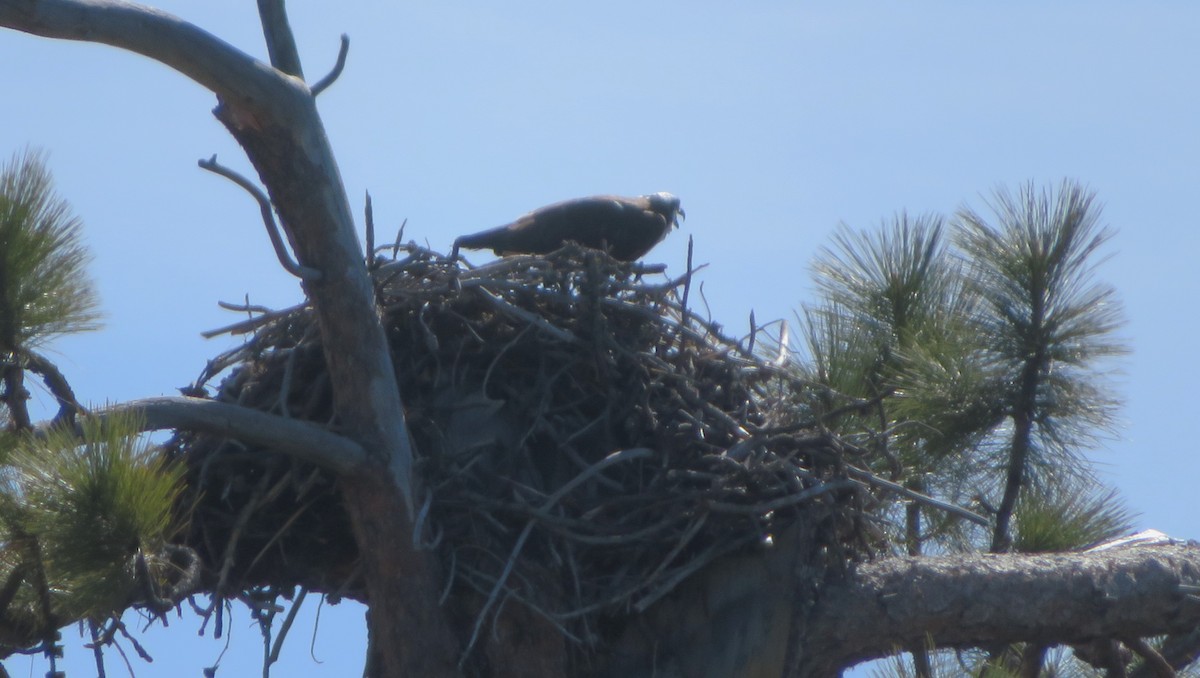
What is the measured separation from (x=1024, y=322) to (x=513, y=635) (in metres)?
2.29

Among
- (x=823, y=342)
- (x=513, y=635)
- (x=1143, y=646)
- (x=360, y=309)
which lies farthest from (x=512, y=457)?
(x=1143, y=646)

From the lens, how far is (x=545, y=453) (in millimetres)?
4242

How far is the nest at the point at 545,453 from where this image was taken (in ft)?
12.5

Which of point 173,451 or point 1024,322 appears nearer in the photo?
point 173,451

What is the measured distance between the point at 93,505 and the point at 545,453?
5.52ft

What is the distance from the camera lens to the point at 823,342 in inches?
205

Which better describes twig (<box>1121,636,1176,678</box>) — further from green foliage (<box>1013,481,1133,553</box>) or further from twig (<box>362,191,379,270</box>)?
twig (<box>362,191,379,270</box>)

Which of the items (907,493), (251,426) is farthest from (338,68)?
(907,493)

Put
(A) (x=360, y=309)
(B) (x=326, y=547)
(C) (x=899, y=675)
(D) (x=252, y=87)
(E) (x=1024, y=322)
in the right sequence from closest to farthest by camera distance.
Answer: (D) (x=252, y=87) → (A) (x=360, y=309) → (C) (x=899, y=675) → (B) (x=326, y=547) → (E) (x=1024, y=322)

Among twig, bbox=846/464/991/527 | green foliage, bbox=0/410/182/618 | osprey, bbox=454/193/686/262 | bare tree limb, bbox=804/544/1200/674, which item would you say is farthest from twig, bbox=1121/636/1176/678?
green foliage, bbox=0/410/182/618

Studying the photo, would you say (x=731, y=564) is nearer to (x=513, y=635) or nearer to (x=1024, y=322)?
(x=513, y=635)

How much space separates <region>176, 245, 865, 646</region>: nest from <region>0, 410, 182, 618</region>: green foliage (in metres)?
0.78

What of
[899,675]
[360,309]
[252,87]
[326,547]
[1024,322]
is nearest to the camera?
[252,87]

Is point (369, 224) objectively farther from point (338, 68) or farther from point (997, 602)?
point (997, 602)
